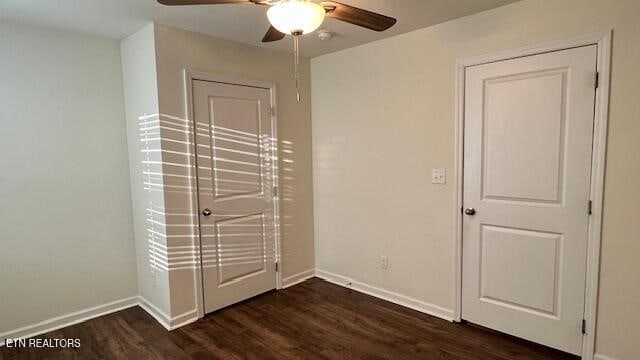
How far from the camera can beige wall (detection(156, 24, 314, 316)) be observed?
2697 mm

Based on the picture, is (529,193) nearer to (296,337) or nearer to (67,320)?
(296,337)

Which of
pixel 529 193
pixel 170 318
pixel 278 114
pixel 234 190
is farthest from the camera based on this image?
pixel 278 114

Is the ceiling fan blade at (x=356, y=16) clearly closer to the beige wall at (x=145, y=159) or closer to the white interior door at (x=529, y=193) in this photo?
the white interior door at (x=529, y=193)

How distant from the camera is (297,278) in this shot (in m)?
3.74

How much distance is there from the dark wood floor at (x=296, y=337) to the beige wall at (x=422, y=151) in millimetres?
346

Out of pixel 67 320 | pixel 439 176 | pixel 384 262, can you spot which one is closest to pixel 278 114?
pixel 439 176

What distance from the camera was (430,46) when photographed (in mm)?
2805

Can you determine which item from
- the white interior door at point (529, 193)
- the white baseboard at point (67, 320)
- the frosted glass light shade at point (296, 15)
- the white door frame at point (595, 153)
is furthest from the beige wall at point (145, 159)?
the white door frame at point (595, 153)

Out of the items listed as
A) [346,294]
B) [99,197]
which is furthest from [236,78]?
[346,294]

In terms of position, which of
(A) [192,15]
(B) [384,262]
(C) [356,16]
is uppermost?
(A) [192,15]

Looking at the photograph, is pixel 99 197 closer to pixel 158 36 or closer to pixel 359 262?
pixel 158 36

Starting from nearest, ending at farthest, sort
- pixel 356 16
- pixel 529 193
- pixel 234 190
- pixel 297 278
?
1. pixel 356 16
2. pixel 529 193
3. pixel 234 190
4. pixel 297 278

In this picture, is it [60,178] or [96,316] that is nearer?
[60,178]

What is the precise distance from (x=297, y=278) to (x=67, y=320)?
6.61ft
